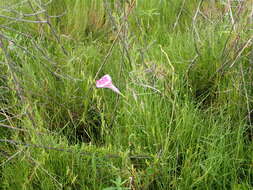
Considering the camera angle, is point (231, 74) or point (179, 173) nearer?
point (179, 173)

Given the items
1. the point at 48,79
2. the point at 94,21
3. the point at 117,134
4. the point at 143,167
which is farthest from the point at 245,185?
the point at 94,21

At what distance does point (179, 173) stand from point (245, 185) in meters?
0.26

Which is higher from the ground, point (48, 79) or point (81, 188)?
point (48, 79)

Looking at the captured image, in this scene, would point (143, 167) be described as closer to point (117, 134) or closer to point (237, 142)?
point (117, 134)

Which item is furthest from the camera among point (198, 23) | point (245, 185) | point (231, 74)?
point (198, 23)

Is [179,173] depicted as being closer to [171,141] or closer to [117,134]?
[171,141]

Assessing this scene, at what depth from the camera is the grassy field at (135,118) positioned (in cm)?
139

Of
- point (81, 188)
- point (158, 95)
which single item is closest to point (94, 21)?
point (158, 95)

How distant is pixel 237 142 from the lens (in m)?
1.47

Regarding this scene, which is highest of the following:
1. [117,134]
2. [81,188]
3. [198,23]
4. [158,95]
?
[198,23]

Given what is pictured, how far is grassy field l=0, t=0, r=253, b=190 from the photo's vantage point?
1.39 m

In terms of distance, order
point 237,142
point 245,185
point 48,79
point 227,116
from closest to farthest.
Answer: point 245,185
point 237,142
point 227,116
point 48,79

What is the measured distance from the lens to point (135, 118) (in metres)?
1.63

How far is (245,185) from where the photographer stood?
4.46 feet
